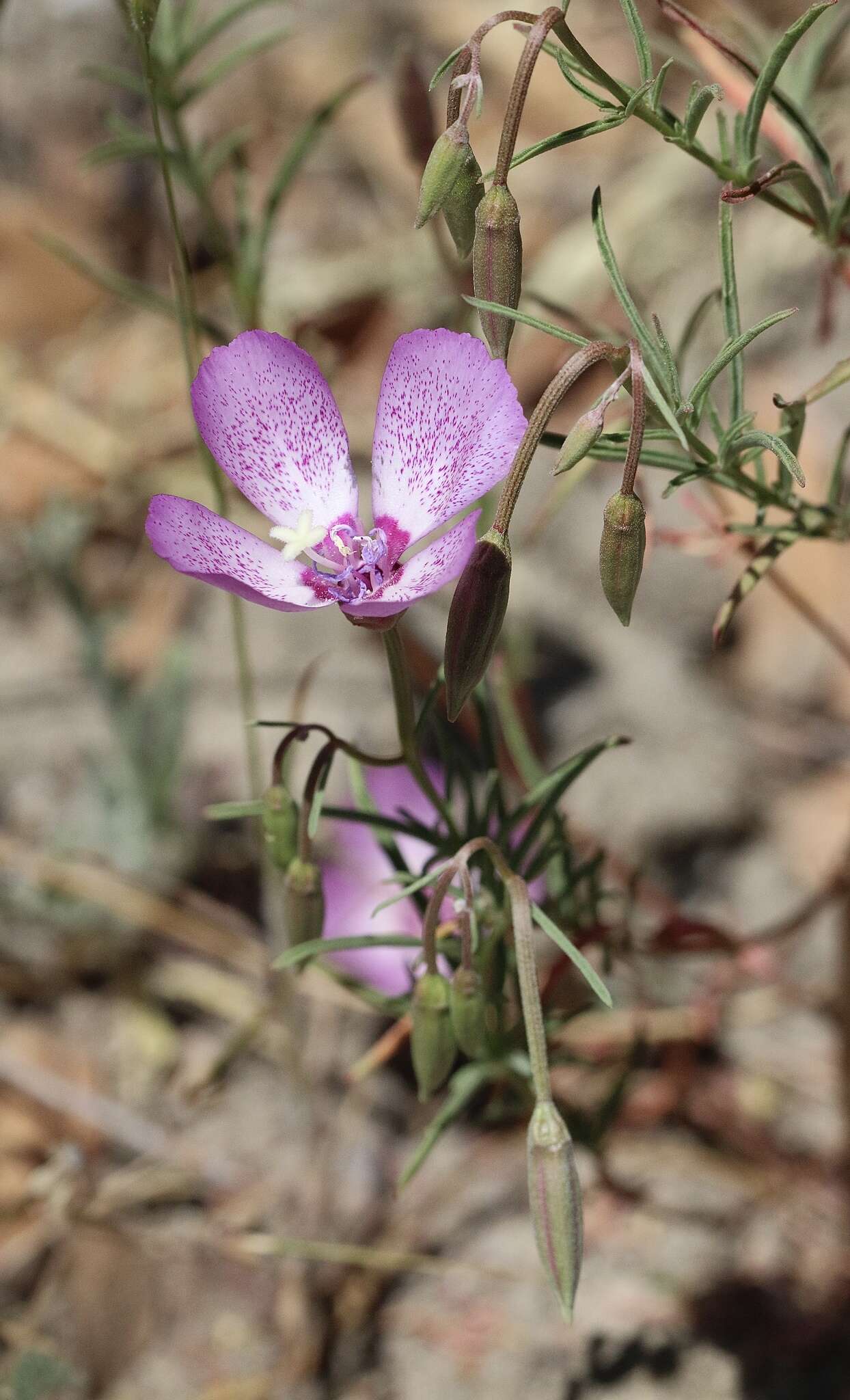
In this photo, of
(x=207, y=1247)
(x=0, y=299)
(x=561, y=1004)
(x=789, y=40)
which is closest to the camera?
(x=789, y=40)

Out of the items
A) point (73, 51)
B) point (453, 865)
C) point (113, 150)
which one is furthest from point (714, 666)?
point (73, 51)

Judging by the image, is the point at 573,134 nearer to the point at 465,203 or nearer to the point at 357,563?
the point at 465,203

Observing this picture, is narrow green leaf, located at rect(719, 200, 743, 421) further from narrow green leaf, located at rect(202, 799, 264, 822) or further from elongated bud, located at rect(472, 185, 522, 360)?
narrow green leaf, located at rect(202, 799, 264, 822)

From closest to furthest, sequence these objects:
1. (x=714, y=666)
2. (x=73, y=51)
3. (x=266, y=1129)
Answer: (x=266, y=1129), (x=714, y=666), (x=73, y=51)

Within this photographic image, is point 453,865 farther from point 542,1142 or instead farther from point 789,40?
point 789,40

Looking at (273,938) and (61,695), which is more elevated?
(61,695)

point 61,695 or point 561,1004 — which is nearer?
point 561,1004

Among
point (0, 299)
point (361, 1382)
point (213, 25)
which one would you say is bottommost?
point (361, 1382)

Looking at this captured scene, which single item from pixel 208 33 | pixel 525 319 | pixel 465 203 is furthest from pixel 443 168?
pixel 208 33

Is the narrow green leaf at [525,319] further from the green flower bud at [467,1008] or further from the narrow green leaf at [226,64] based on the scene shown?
the narrow green leaf at [226,64]
